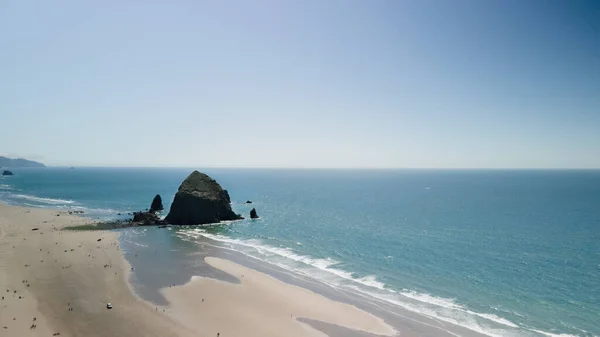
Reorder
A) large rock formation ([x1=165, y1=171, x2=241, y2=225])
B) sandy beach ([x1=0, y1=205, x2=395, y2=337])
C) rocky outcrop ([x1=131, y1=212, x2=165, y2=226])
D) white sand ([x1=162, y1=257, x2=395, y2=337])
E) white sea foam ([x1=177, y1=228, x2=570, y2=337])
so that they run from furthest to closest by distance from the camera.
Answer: large rock formation ([x1=165, y1=171, x2=241, y2=225]) < rocky outcrop ([x1=131, y1=212, x2=165, y2=226]) < white sea foam ([x1=177, y1=228, x2=570, y2=337]) < white sand ([x1=162, y1=257, x2=395, y2=337]) < sandy beach ([x1=0, y1=205, x2=395, y2=337])

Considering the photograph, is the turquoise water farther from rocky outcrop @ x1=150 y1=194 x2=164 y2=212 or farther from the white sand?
rocky outcrop @ x1=150 y1=194 x2=164 y2=212

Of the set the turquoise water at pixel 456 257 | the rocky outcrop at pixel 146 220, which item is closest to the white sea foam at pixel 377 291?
the turquoise water at pixel 456 257

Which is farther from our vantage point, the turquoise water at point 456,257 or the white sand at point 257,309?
the turquoise water at point 456,257

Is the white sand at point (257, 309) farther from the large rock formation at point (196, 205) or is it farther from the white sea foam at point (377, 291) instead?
the large rock formation at point (196, 205)

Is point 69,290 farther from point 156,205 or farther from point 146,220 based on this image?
point 156,205

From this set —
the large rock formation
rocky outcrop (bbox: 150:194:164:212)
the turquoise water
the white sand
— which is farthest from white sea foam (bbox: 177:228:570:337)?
rocky outcrop (bbox: 150:194:164:212)

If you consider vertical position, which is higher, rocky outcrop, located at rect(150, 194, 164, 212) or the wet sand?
rocky outcrop, located at rect(150, 194, 164, 212)
